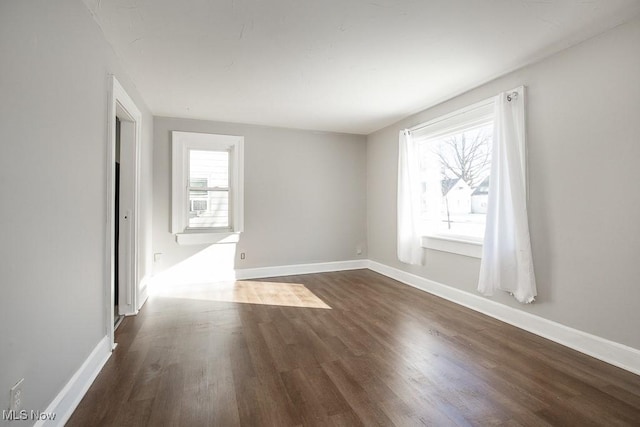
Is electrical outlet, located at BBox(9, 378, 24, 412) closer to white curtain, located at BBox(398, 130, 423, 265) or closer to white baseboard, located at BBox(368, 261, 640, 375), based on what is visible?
white baseboard, located at BBox(368, 261, 640, 375)

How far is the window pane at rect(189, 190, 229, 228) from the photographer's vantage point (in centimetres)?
448

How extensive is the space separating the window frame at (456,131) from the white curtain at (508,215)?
0.07 meters

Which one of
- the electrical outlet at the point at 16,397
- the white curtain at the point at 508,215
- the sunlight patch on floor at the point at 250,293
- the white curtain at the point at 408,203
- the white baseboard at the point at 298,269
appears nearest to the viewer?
the electrical outlet at the point at 16,397

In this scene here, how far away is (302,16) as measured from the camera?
202 cm

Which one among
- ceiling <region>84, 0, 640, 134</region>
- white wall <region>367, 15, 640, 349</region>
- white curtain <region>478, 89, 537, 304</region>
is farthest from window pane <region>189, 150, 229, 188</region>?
white wall <region>367, 15, 640, 349</region>

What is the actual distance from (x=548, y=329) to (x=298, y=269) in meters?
3.36

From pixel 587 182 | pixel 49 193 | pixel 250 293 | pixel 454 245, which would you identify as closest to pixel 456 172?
pixel 454 245

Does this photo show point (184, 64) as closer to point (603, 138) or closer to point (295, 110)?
point (295, 110)

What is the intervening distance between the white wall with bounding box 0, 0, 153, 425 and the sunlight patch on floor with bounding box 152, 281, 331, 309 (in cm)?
169

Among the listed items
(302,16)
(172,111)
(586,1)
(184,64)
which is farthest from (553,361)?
(172,111)

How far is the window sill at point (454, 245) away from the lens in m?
3.27

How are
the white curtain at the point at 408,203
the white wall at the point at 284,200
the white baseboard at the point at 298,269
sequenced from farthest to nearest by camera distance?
the white baseboard at the point at 298,269 → the white wall at the point at 284,200 → the white curtain at the point at 408,203

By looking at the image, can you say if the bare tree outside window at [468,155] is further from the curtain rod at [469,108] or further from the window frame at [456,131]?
the curtain rod at [469,108]

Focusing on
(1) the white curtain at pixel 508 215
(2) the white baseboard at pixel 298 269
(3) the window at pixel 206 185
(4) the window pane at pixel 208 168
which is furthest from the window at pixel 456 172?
(4) the window pane at pixel 208 168
